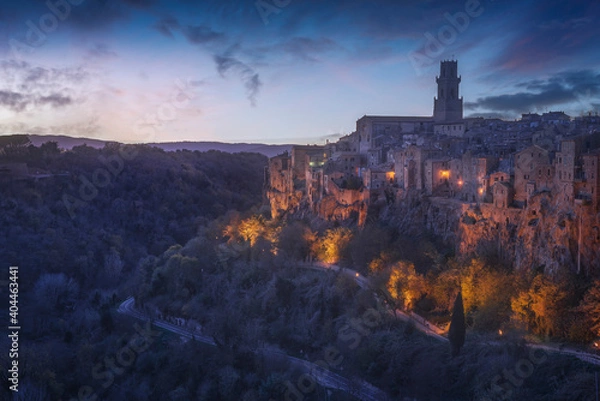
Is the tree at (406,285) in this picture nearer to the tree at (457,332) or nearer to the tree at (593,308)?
the tree at (457,332)

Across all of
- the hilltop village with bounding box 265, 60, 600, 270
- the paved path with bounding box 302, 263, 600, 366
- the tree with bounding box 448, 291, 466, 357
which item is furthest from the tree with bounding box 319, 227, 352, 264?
the tree with bounding box 448, 291, 466, 357

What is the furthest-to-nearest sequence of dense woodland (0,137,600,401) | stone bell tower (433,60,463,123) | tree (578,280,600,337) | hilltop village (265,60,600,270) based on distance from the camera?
1. stone bell tower (433,60,463,123)
2. hilltop village (265,60,600,270)
3. dense woodland (0,137,600,401)
4. tree (578,280,600,337)

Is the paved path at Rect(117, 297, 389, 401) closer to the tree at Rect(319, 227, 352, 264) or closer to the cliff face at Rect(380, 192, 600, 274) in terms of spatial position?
the tree at Rect(319, 227, 352, 264)

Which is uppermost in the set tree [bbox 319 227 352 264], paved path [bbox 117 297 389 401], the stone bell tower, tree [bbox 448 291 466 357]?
the stone bell tower

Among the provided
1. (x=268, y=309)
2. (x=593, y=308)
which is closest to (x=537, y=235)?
(x=593, y=308)

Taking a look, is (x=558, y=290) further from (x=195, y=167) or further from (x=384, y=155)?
(x=195, y=167)

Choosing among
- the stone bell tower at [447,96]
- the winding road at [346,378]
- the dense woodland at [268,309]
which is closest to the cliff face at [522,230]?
the dense woodland at [268,309]

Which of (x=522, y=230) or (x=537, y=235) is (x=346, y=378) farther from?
(x=537, y=235)
